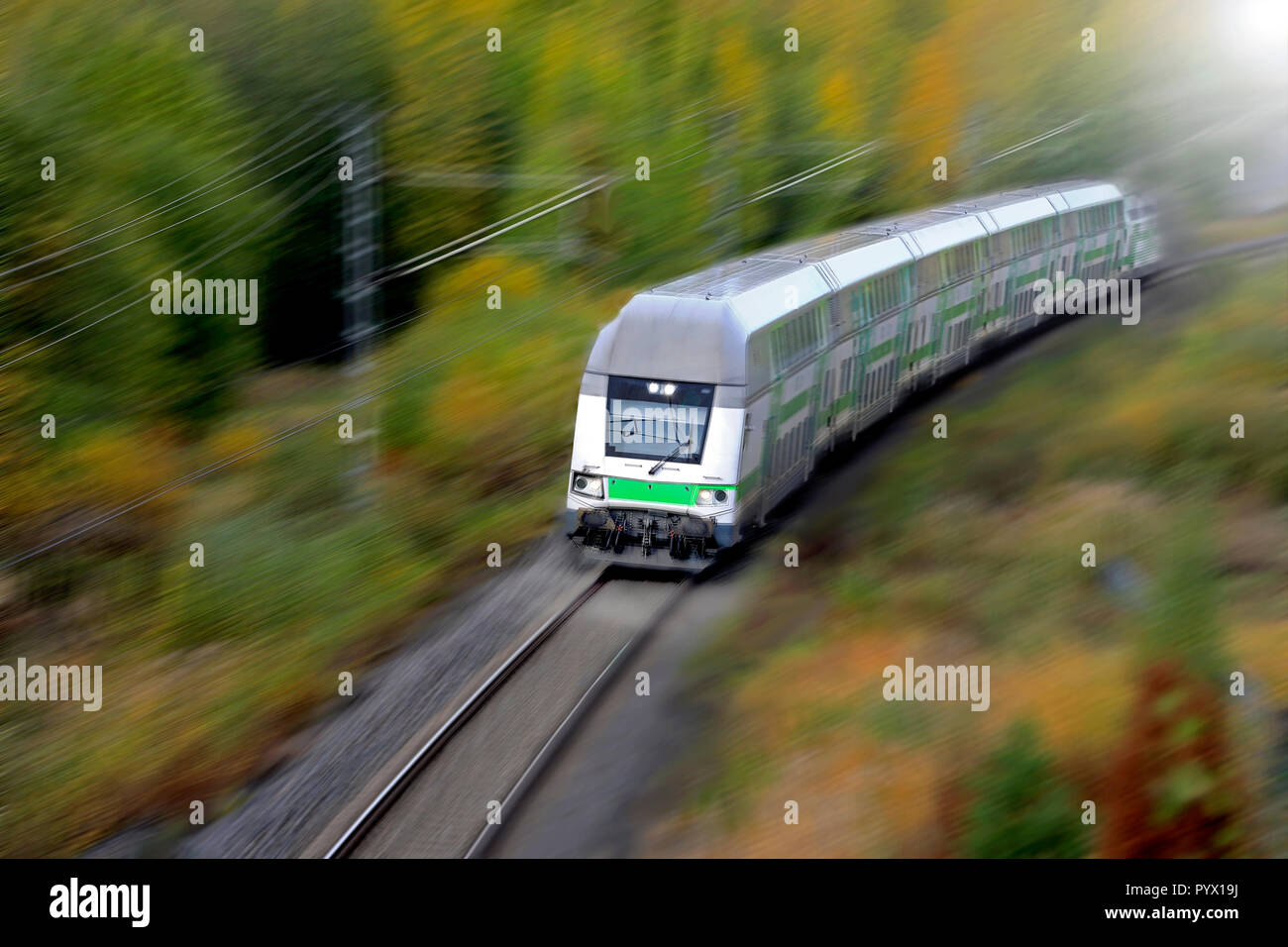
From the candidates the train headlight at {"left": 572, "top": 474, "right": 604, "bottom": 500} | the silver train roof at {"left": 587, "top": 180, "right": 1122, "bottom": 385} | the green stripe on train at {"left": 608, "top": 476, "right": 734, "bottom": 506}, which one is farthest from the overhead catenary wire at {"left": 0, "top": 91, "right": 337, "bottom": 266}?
the green stripe on train at {"left": 608, "top": 476, "right": 734, "bottom": 506}

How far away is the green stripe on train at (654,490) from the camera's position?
43.3 feet

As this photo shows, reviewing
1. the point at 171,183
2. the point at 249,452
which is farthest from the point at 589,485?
the point at 171,183

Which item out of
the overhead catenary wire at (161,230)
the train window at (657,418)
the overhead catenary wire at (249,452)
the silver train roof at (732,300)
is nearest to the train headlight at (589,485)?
the train window at (657,418)

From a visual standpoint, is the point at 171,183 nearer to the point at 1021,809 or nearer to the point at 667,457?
the point at 667,457

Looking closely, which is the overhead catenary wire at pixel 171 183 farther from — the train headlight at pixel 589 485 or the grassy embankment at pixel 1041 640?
the grassy embankment at pixel 1041 640

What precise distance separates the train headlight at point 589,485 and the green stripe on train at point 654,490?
4.5 inches

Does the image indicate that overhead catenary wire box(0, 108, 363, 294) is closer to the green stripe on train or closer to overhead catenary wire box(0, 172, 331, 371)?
overhead catenary wire box(0, 172, 331, 371)

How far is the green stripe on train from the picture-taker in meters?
13.2

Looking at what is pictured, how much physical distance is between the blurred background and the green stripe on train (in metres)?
1.45

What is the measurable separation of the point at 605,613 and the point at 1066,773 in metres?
5.11

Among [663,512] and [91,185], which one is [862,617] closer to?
[663,512]

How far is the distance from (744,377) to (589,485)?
197 centimetres

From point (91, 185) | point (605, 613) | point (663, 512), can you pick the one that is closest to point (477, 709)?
point (605, 613)
